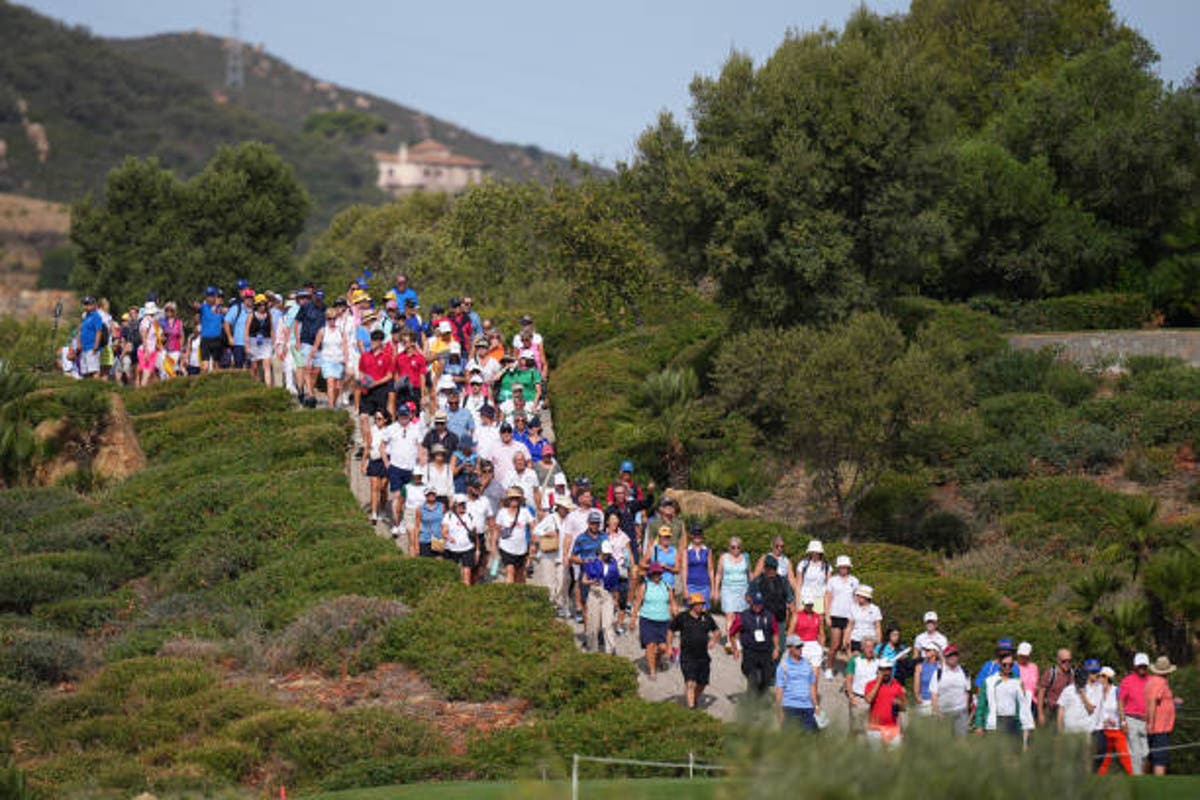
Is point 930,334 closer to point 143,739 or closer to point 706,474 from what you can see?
point 706,474

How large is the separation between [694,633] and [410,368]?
839cm

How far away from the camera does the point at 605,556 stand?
17.9 metres

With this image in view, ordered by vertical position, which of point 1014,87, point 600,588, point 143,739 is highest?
point 1014,87

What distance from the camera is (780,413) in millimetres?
32750

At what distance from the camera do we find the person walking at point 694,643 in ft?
53.1

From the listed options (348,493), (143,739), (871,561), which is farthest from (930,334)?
(143,739)

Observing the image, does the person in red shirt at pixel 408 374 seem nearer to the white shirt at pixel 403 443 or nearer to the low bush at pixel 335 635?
the white shirt at pixel 403 443

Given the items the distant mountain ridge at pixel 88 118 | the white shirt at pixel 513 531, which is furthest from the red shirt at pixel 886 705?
the distant mountain ridge at pixel 88 118

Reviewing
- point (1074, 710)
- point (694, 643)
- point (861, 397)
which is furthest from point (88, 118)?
point (1074, 710)

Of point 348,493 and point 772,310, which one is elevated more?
point 772,310

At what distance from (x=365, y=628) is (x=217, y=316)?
11.6m

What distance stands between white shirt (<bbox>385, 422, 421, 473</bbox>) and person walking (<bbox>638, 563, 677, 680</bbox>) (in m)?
4.45

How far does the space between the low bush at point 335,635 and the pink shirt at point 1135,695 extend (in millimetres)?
8185

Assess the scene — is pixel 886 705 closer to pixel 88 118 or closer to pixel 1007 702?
pixel 1007 702
